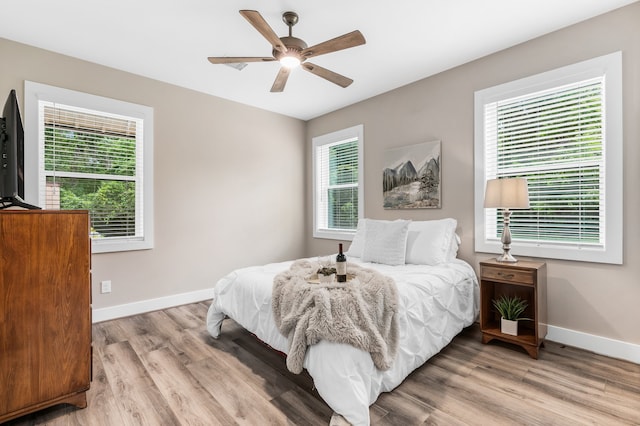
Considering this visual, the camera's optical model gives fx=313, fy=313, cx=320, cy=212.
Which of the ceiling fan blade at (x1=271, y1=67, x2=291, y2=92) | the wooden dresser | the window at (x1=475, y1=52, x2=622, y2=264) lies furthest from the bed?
the ceiling fan blade at (x1=271, y1=67, x2=291, y2=92)

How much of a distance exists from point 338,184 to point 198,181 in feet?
6.49

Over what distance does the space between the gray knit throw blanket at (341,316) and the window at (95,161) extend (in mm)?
2374

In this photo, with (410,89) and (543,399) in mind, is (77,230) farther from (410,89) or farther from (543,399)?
(410,89)

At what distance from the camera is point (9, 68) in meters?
2.80

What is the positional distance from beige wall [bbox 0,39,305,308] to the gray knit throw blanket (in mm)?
2264

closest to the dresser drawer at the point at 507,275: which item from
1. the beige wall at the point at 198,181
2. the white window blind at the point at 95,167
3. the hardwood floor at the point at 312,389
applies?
the hardwood floor at the point at 312,389

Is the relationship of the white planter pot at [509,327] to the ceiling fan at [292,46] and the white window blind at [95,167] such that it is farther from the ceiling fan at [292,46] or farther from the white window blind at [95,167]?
the white window blind at [95,167]

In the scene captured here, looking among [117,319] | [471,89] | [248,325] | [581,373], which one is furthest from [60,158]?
[581,373]

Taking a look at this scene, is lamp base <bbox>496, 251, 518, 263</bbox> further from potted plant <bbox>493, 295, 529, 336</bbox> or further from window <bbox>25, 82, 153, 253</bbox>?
window <bbox>25, 82, 153, 253</bbox>

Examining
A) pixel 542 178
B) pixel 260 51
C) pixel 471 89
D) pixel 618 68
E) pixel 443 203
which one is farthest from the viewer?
pixel 443 203

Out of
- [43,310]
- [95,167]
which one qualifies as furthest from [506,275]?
[95,167]

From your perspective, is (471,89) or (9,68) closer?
(9,68)

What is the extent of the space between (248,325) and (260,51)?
2470mm

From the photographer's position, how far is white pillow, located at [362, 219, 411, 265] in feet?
10.1
